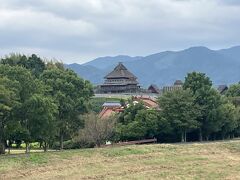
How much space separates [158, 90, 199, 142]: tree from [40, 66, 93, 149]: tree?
30.5 ft

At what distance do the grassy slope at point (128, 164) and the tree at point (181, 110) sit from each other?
1093 centimetres

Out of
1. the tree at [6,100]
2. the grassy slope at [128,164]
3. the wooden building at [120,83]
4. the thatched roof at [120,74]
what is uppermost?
the thatched roof at [120,74]

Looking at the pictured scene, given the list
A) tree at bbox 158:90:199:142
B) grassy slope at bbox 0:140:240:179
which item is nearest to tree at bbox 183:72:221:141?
tree at bbox 158:90:199:142

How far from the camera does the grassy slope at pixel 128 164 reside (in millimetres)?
34500

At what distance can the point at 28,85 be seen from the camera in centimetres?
4441

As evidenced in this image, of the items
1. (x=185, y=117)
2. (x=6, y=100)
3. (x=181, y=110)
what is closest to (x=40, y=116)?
(x=6, y=100)

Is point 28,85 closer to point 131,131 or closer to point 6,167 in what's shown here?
point 6,167

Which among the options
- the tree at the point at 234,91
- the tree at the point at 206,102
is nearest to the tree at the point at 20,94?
the tree at the point at 206,102

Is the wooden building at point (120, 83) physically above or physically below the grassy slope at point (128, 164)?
above

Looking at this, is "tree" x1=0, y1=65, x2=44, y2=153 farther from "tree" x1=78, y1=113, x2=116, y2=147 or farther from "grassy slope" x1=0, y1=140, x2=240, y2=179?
"tree" x1=78, y1=113, x2=116, y2=147

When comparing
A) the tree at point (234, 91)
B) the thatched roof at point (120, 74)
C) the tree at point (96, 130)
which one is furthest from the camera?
the thatched roof at point (120, 74)

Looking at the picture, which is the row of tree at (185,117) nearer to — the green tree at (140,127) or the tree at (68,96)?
the green tree at (140,127)

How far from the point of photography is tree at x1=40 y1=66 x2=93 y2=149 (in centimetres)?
4994

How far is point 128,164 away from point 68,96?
13.8m
